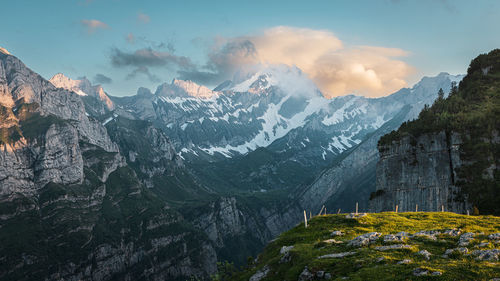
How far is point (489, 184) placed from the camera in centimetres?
10250

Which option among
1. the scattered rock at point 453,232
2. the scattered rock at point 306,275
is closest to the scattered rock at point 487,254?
the scattered rock at point 453,232

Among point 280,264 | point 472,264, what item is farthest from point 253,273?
point 472,264

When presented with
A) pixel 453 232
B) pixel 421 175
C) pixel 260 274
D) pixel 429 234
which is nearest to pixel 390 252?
pixel 429 234

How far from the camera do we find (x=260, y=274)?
2012 inches

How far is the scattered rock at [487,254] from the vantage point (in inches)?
1417

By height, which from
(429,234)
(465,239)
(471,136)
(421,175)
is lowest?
(465,239)

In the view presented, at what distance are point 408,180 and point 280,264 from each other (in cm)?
8507

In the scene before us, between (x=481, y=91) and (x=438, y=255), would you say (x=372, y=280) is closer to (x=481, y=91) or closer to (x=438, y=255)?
(x=438, y=255)

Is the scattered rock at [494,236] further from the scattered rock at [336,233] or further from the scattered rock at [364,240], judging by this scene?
the scattered rock at [336,233]

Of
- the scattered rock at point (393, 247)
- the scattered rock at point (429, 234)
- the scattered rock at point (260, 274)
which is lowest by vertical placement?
the scattered rock at point (260, 274)

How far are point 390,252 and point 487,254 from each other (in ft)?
29.5

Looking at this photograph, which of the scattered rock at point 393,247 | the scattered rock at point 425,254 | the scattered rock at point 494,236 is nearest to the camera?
the scattered rock at point 425,254

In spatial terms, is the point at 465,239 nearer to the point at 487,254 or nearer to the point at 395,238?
the point at 487,254

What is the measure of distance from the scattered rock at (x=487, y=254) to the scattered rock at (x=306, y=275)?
53.1 ft
